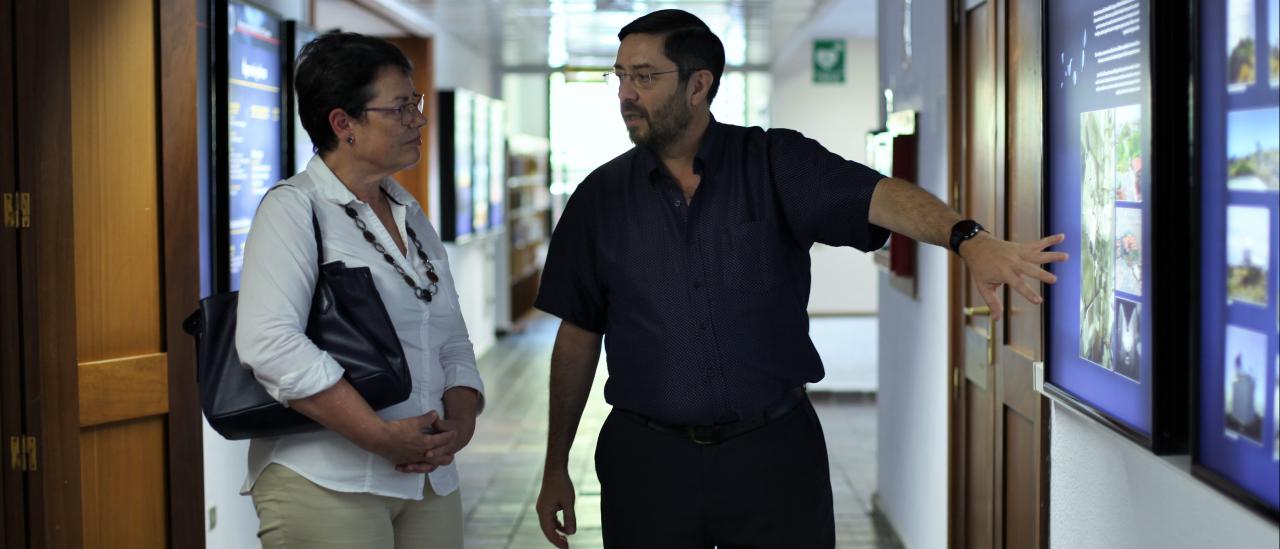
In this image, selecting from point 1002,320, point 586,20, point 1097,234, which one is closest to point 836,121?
point 586,20

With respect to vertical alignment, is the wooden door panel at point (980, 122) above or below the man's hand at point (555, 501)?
above

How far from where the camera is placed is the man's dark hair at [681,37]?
8.07ft

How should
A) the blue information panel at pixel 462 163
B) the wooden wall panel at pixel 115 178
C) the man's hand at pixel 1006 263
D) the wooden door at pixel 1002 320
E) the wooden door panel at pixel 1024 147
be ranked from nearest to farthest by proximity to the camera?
the man's hand at pixel 1006 263 < the wooden door panel at pixel 1024 147 < the wooden door at pixel 1002 320 < the wooden wall panel at pixel 115 178 < the blue information panel at pixel 462 163

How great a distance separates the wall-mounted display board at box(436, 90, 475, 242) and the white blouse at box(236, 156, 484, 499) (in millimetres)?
8133

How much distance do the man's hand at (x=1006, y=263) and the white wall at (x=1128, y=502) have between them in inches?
16.6

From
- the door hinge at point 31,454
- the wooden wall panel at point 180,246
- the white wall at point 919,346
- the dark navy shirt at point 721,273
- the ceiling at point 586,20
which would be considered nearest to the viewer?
the dark navy shirt at point 721,273

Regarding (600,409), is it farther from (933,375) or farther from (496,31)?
(933,375)

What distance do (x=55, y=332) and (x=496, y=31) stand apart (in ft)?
26.9

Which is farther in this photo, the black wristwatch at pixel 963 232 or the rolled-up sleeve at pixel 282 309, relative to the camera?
the rolled-up sleeve at pixel 282 309

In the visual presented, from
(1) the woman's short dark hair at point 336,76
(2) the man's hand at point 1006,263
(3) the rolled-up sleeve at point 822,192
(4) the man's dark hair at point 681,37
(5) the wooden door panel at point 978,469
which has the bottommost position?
(5) the wooden door panel at point 978,469

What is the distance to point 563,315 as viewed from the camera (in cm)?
264

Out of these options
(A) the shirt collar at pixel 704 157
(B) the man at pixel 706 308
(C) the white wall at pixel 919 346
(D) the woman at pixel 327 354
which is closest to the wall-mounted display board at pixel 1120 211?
(B) the man at pixel 706 308

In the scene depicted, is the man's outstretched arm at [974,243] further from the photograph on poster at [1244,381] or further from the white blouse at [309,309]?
the white blouse at [309,309]

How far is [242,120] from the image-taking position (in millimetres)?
4863
